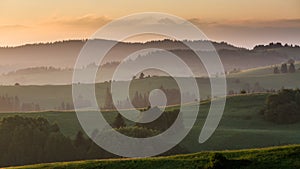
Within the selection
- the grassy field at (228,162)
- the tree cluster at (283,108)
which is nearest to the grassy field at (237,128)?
the tree cluster at (283,108)

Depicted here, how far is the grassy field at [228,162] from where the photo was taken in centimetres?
3962

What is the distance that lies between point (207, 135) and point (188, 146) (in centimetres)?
783

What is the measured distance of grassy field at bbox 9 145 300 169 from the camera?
39625 millimetres

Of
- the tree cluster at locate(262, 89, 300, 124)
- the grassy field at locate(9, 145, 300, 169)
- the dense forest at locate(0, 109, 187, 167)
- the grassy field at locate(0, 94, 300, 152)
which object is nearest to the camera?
the grassy field at locate(9, 145, 300, 169)

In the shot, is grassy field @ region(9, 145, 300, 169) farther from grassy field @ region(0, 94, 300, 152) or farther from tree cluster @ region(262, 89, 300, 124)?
tree cluster @ region(262, 89, 300, 124)

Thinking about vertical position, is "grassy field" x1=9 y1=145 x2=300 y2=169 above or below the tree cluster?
below

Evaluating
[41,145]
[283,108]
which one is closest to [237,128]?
[283,108]

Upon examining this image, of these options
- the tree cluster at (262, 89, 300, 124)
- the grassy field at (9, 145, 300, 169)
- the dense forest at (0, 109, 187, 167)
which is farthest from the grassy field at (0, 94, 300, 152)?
the grassy field at (9, 145, 300, 169)

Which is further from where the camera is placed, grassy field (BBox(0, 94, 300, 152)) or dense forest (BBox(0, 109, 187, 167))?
grassy field (BBox(0, 94, 300, 152))

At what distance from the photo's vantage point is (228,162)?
39531mm

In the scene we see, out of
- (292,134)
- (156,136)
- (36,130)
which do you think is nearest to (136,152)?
(156,136)

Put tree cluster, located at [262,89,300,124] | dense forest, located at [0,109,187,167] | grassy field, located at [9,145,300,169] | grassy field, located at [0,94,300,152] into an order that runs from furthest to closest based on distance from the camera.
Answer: tree cluster, located at [262,89,300,124] → grassy field, located at [0,94,300,152] → dense forest, located at [0,109,187,167] → grassy field, located at [9,145,300,169]

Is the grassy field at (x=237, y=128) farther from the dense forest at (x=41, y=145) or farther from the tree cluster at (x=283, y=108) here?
the dense forest at (x=41, y=145)

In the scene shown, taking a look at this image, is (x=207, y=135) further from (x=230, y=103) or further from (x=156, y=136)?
(x=230, y=103)
